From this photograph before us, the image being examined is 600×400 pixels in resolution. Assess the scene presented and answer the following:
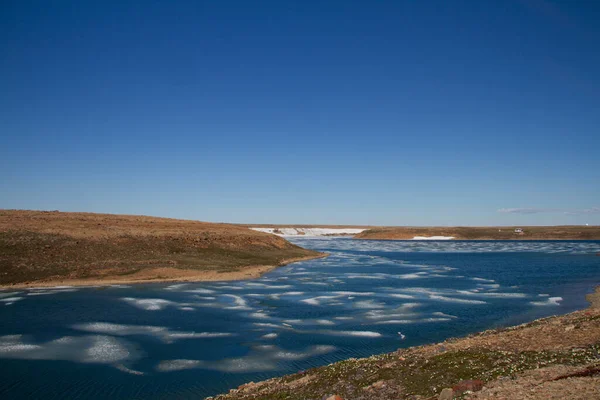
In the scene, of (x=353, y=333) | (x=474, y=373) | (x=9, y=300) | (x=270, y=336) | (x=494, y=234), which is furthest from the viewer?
(x=494, y=234)

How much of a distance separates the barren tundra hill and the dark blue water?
4.82 meters

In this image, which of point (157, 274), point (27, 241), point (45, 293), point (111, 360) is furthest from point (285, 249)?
point (111, 360)

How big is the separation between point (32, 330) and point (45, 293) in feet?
37.0

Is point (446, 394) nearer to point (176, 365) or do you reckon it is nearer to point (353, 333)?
point (176, 365)

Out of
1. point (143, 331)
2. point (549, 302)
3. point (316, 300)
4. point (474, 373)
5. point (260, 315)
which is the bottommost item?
point (143, 331)

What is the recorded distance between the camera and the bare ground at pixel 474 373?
33.8 ft

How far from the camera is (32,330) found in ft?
74.2

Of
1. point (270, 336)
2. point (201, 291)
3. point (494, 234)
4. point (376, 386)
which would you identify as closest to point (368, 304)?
point (270, 336)

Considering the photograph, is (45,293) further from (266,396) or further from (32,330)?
(266,396)

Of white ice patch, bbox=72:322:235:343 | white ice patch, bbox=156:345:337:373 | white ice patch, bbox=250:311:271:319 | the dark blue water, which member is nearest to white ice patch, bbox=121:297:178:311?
the dark blue water

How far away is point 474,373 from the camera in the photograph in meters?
12.2

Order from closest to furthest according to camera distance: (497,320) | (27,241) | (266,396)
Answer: (266,396), (497,320), (27,241)

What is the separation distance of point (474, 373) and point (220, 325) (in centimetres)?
1501

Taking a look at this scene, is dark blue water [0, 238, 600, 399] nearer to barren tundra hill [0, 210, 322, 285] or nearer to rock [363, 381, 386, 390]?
barren tundra hill [0, 210, 322, 285]
